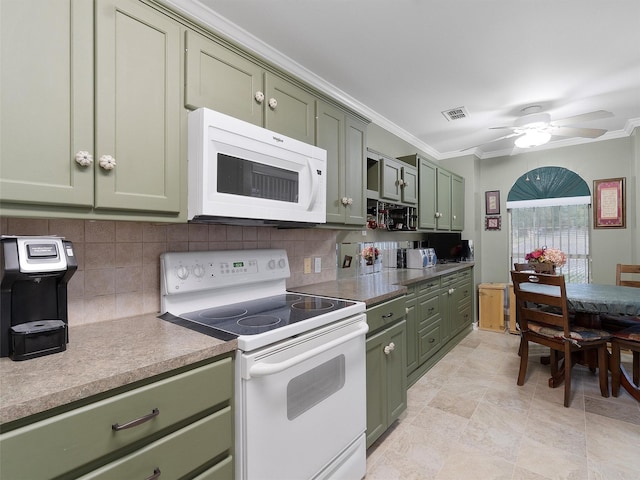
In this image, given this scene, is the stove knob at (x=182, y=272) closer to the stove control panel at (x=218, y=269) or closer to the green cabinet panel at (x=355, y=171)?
the stove control panel at (x=218, y=269)

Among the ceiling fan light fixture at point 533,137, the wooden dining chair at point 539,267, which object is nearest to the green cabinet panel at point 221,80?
the ceiling fan light fixture at point 533,137

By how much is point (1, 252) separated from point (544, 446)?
9.35 feet

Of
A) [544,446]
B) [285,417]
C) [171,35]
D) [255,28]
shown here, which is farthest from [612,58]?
[285,417]

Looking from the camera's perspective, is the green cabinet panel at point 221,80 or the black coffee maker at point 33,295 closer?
the black coffee maker at point 33,295

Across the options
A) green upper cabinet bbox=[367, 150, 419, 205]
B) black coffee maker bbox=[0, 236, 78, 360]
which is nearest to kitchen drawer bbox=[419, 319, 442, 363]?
green upper cabinet bbox=[367, 150, 419, 205]

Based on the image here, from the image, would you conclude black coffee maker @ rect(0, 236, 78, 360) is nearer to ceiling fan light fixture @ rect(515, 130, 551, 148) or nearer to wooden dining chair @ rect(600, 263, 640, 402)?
wooden dining chair @ rect(600, 263, 640, 402)

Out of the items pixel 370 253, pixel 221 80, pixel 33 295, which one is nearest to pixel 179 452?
pixel 33 295

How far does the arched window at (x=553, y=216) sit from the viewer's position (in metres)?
4.03

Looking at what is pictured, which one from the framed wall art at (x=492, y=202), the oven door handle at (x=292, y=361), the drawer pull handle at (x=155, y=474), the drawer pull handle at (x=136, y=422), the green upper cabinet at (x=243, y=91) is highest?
the green upper cabinet at (x=243, y=91)

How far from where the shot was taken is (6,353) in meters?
0.92

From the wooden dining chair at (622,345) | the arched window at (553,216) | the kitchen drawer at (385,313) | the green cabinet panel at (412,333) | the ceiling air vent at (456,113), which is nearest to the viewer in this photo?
the kitchen drawer at (385,313)

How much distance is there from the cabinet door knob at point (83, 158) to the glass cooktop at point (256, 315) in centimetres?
70

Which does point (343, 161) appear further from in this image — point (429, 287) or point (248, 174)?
point (429, 287)

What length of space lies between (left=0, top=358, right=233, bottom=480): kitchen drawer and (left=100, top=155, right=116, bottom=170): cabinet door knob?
0.75 metres
